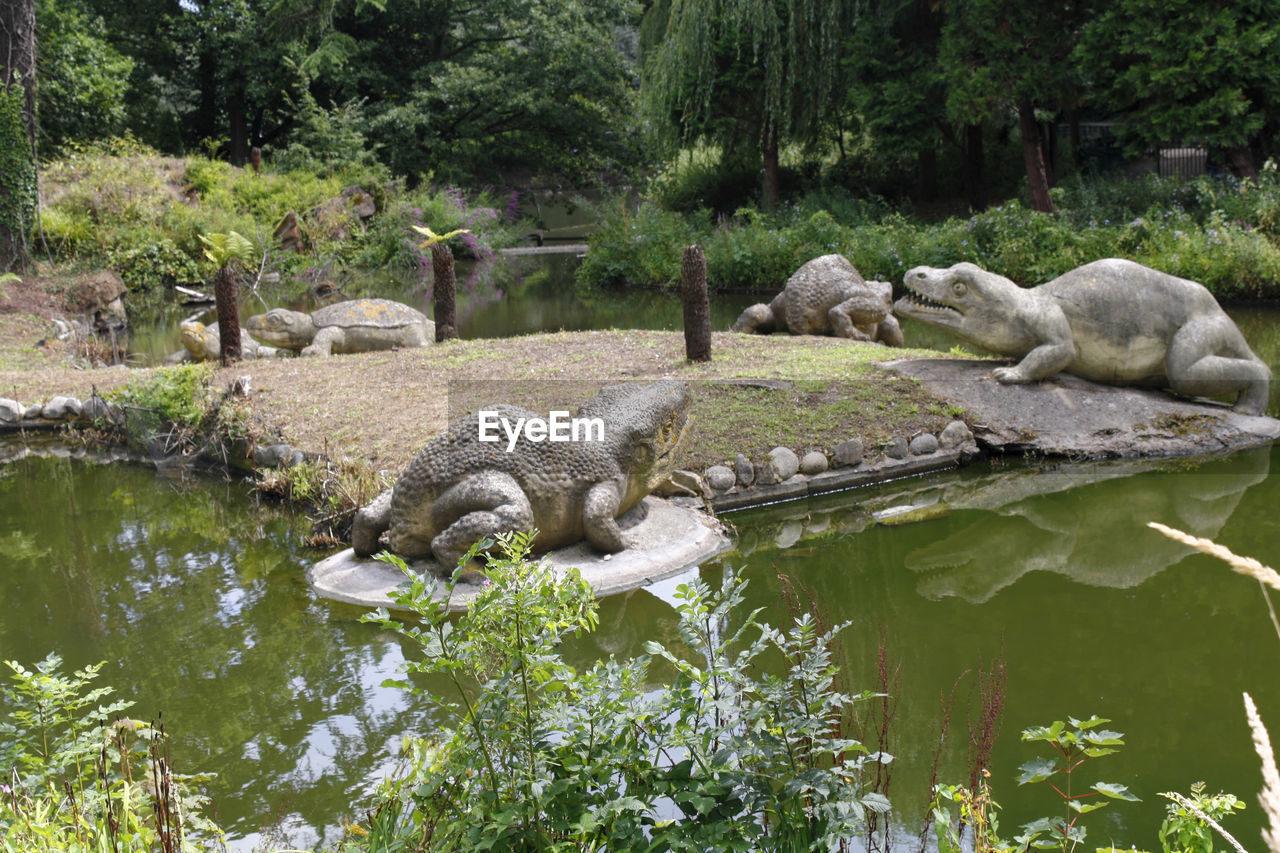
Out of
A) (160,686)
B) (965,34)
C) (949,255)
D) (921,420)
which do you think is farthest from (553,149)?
A: (160,686)

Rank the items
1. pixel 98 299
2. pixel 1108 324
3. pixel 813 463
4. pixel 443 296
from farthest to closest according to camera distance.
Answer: pixel 98 299, pixel 443 296, pixel 1108 324, pixel 813 463

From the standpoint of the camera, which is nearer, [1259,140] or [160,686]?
[160,686]

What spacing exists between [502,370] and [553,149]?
937 inches

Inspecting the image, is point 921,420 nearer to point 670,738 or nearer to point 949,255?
point 670,738

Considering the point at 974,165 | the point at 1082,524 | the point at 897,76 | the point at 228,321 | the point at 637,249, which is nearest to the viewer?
the point at 1082,524

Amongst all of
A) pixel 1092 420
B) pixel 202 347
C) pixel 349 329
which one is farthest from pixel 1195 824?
pixel 202 347

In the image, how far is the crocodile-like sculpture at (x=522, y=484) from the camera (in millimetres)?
5676

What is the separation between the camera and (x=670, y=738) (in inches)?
105

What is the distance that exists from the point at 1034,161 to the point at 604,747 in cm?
1942

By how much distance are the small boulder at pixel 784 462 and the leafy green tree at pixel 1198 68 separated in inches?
547

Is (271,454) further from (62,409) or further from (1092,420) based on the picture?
(1092,420)

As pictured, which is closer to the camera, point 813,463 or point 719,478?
point 719,478

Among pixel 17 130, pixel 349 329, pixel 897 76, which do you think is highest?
pixel 897 76

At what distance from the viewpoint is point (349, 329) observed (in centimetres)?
1256
